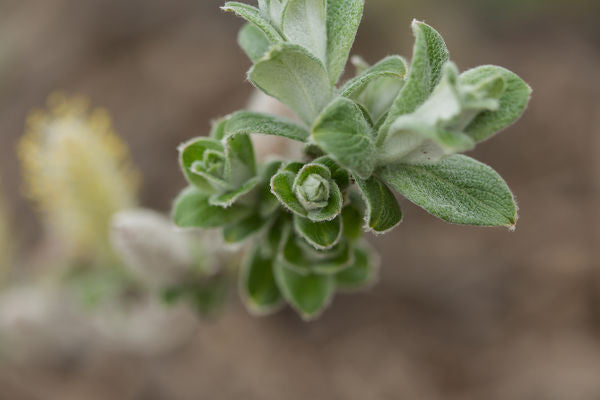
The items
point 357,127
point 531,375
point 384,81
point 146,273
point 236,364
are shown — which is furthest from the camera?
point 236,364

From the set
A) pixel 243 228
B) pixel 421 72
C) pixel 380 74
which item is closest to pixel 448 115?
pixel 421 72

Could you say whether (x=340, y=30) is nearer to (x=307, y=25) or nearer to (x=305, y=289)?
(x=307, y=25)

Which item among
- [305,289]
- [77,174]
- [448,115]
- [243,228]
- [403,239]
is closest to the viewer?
[448,115]

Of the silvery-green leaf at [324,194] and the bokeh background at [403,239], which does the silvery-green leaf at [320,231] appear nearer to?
the silvery-green leaf at [324,194]

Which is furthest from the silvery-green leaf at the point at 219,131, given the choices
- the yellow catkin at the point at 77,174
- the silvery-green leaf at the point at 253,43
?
the yellow catkin at the point at 77,174

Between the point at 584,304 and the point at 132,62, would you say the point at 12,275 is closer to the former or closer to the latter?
the point at 132,62

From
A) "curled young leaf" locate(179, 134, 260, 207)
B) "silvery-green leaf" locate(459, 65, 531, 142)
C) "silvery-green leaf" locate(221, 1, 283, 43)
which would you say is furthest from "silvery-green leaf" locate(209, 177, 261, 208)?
"silvery-green leaf" locate(459, 65, 531, 142)

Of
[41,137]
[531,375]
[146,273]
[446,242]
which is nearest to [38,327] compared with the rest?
[41,137]
